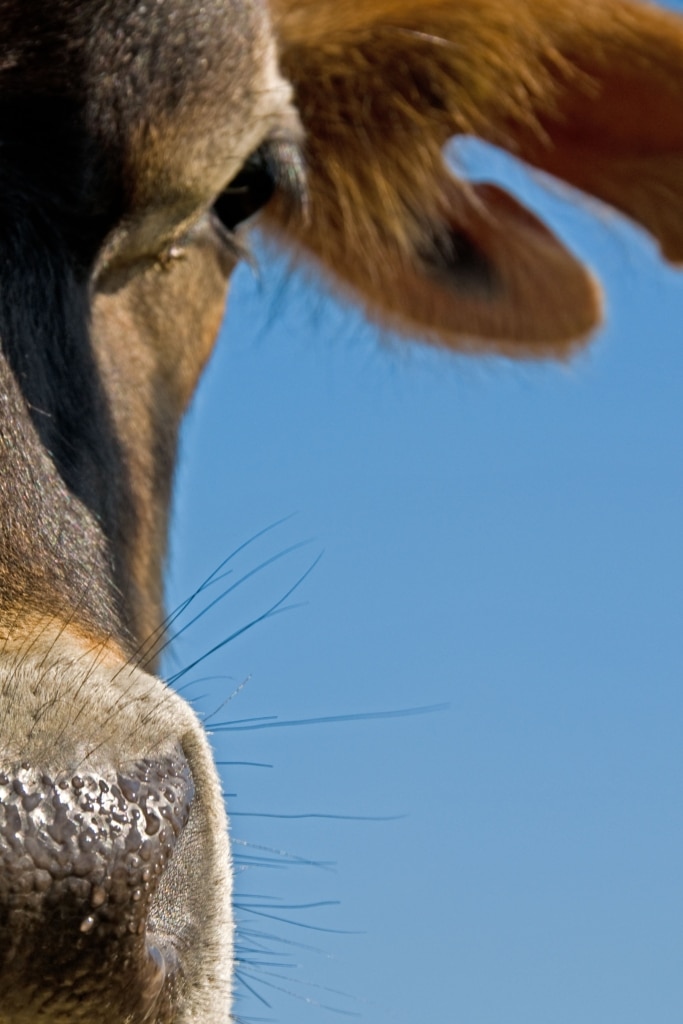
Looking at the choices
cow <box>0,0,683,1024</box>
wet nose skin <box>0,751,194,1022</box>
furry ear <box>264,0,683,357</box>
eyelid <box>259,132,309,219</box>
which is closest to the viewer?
wet nose skin <box>0,751,194,1022</box>

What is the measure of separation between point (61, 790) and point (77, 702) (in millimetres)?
143

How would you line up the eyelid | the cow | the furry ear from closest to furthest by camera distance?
the cow < the eyelid < the furry ear

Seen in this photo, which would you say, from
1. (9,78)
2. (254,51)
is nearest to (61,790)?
(9,78)

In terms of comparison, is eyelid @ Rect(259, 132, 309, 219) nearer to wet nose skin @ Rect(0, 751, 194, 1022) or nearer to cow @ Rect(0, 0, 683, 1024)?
cow @ Rect(0, 0, 683, 1024)

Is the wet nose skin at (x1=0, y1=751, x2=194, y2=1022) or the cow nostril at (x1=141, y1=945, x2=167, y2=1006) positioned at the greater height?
the wet nose skin at (x1=0, y1=751, x2=194, y2=1022)

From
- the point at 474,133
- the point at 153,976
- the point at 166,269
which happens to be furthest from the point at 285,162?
the point at 153,976

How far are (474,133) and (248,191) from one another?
90cm

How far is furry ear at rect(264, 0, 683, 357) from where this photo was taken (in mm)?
3873

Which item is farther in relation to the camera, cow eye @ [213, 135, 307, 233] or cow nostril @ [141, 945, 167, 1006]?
cow eye @ [213, 135, 307, 233]

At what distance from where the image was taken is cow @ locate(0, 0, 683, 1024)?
1.98 metres

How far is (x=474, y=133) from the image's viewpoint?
4.22 m

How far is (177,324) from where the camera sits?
11.8 feet

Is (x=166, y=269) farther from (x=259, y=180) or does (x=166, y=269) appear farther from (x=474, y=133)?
(x=474, y=133)

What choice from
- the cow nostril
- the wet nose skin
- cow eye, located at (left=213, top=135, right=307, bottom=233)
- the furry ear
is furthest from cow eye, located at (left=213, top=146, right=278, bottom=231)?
the cow nostril
